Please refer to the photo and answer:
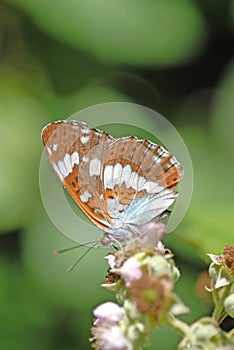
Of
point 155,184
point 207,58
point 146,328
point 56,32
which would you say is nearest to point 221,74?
point 207,58

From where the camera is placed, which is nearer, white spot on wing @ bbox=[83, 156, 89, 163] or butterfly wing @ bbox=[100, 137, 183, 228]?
butterfly wing @ bbox=[100, 137, 183, 228]

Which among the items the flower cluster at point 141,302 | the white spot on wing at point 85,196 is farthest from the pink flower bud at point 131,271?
the white spot on wing at point 85,196

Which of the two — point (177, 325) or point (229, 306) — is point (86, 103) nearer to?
point (229, 306)

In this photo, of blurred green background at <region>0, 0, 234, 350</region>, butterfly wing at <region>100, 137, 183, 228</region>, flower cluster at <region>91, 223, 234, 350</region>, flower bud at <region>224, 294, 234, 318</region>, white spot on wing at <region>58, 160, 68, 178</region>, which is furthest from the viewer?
blurred green background at <region>0, 0, 234, 350</region>

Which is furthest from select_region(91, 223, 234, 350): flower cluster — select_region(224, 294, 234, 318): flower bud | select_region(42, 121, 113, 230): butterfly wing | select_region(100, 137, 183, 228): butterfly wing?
select_region(42, 121, 113, 230): butterfly wing

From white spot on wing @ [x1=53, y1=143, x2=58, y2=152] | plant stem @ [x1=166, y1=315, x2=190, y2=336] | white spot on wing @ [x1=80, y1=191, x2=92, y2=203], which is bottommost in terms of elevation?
plant stem @ [x1=166, y1=315, x2=190, y2=336]

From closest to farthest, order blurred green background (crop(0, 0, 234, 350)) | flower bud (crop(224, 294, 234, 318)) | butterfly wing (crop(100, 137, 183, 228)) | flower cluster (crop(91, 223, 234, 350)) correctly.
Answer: flower cluster (crop(91, 223, 234, 350)) < flower bud (crop(224, 294, 234, 318)) < butterfly wing (crop(100, 137, 183, 228)) < blurred green background (crop(0, 0, 234, 350))

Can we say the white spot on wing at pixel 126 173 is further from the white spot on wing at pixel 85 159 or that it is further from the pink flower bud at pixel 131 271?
the pink flower bud at pixel 131 271

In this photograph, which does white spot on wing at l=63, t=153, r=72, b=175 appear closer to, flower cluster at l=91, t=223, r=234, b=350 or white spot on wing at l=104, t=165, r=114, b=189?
white spot on wing at l=104, t=165, r=114, b=189
